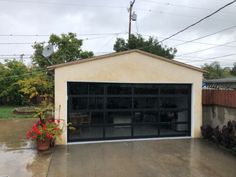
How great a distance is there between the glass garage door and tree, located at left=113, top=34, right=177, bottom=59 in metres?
15.8

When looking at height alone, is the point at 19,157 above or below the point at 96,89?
below

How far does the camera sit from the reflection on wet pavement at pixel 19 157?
5.83m

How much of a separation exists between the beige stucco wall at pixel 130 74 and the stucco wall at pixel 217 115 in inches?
15.8

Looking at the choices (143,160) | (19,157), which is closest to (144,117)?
(143,160)

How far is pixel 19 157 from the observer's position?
7.00 metres

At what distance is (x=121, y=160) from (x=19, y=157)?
3.02m

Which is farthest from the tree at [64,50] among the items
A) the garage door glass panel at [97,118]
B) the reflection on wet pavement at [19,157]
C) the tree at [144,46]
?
the garage door glass panel at [97,118]

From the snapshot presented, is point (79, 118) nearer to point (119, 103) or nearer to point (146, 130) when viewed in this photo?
point (119, 103)

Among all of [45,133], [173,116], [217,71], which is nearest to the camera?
[45,133]

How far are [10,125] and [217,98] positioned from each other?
989 centimetres

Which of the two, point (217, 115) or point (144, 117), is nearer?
point (217, 115)

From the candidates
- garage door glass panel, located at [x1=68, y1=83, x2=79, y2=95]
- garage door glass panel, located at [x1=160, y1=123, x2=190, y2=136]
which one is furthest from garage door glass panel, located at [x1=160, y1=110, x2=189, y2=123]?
garage door glass panel, located at [x1=68, y1=83, x2=79, y2=95]

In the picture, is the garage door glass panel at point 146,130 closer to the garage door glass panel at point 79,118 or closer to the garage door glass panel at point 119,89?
the garage door glass panel at point 119,89

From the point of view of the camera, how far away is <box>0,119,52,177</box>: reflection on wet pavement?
5.83m
